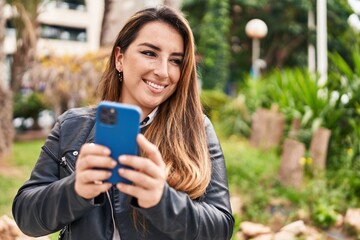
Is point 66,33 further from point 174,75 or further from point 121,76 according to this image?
point 174,75

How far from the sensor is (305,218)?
14.4ft

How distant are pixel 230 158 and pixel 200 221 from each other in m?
4.77

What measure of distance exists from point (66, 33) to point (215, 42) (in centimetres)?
1710

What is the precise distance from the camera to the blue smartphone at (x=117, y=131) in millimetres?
1005

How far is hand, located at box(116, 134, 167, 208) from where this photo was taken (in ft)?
3.25

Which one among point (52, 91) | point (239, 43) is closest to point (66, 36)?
point (239, 43)

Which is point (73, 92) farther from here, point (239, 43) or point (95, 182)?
point (239, 43)

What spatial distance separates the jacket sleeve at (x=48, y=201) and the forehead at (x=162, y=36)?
0.39m

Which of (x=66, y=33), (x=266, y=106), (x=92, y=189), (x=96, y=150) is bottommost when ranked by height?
(x=66, y=33)

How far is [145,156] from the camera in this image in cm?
119

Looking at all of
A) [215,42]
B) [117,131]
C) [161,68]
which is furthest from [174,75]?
[215,42]

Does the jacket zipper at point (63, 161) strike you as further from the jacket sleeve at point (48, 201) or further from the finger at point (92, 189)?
the finger at point (92, 189)

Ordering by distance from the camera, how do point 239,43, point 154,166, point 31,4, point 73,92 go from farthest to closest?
point 239,43 < point 73,92 < point 31,4 < point 154,166

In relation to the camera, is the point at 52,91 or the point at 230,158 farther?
the point at 52,91
